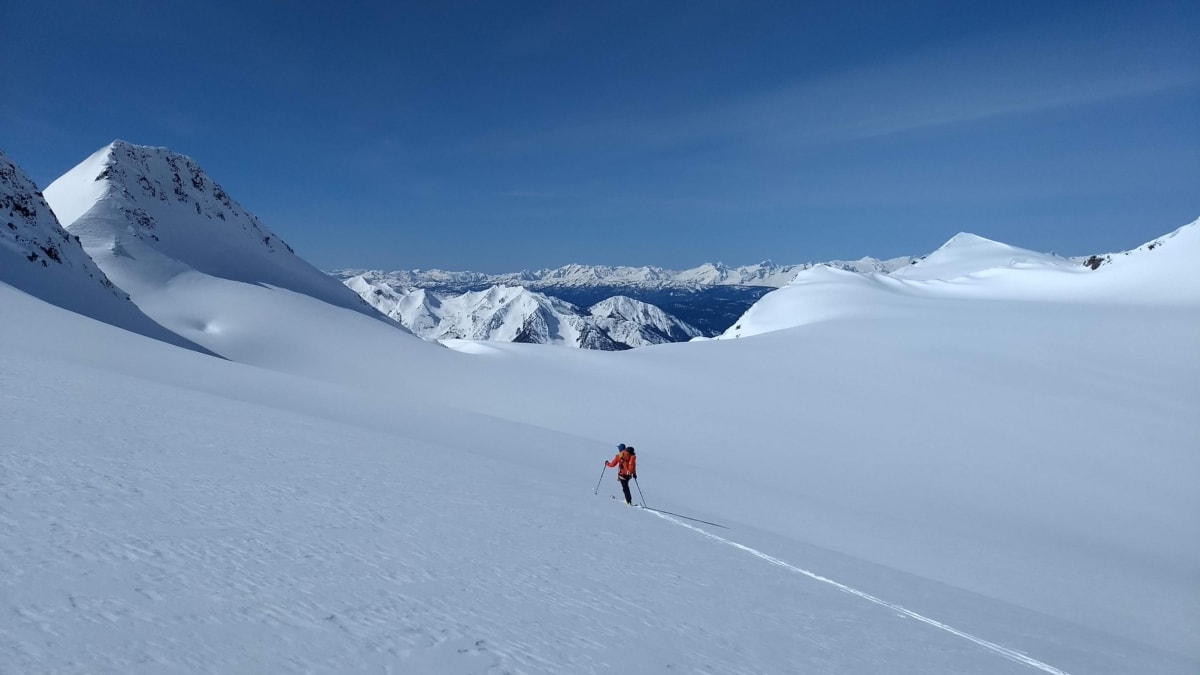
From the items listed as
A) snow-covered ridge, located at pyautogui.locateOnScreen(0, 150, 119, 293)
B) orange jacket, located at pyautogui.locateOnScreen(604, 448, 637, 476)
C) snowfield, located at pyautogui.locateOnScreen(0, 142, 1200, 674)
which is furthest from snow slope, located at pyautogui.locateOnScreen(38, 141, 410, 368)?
orange jacket, located at pyautogui.locateOnScreen(604, 448, 637, 476)

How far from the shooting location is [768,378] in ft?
131

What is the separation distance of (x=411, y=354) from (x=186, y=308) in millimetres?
26165

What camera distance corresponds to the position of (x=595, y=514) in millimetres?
12867

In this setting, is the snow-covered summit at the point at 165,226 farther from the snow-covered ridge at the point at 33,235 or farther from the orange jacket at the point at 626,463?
the orange jacket at the point at 626,463

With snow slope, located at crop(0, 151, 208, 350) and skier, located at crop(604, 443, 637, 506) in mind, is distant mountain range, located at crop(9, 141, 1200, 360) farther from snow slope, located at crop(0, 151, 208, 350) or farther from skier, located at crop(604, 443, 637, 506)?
skier, located at crop(604, 443, 637, 506)

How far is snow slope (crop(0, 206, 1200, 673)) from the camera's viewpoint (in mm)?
5371

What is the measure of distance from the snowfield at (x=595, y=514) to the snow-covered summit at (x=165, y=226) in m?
32.1

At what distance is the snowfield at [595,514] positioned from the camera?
5434mm

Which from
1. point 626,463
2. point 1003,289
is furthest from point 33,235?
point 1003,289

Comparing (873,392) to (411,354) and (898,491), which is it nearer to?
(898,491)

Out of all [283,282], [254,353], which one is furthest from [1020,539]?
[283,282]

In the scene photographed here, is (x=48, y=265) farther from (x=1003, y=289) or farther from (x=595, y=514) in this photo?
(x=1003, y=289)

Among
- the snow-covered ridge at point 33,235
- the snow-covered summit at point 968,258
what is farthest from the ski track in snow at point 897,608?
the snow-covered summit at point 968,258

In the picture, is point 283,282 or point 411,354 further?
point 283,282
